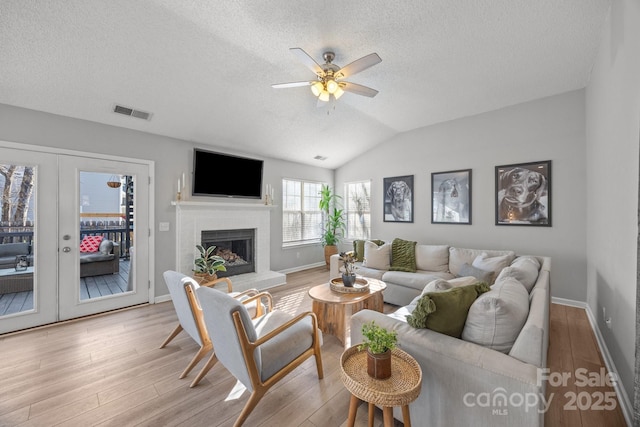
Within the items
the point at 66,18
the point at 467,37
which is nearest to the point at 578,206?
the point at 467,37

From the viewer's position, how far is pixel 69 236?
10.9 feet

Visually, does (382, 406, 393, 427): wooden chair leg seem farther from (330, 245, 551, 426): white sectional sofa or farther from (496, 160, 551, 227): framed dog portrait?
(496, 160, 551, 227): framed dog portrait

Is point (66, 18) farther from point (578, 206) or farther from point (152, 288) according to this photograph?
point (578, 206)

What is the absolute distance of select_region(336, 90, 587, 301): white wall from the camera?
3703 millimetres

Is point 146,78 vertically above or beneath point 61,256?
above

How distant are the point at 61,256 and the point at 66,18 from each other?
8.74 ft

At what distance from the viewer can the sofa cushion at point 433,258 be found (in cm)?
416

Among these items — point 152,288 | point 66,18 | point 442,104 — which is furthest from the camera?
point 442,104

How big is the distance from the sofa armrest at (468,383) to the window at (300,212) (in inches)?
179

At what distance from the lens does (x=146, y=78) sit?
298 centimetres

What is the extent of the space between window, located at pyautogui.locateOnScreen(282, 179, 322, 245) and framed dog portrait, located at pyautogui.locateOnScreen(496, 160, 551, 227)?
383 centimetres

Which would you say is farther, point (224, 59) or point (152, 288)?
point (152, 288)

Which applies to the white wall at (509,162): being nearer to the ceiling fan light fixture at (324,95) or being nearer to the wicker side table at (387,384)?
the ceiling fan light fixture at (324,95)

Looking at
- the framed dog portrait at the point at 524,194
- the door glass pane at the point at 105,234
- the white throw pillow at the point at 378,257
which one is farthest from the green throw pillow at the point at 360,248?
the door glass pane at the point at 105,234
